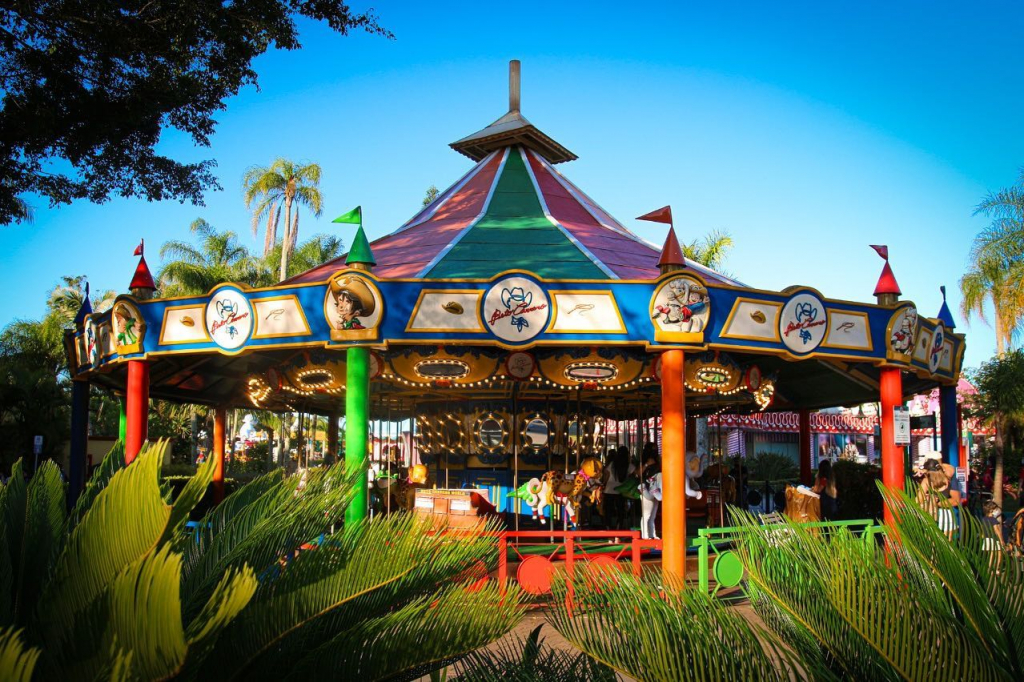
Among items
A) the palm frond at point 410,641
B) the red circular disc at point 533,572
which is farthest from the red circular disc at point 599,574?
the red circular disc at point 533,572

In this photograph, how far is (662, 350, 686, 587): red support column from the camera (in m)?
10.8

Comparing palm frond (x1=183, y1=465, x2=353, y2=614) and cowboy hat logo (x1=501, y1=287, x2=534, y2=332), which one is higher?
cowboy hat logo (x1=501, y1=287, x2=534, y2=332)

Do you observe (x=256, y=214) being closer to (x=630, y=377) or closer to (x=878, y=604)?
(x=630, y=377)

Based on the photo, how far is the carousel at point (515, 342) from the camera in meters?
11.1

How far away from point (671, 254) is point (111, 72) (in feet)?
28.3

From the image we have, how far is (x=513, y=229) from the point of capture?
14.1 meters


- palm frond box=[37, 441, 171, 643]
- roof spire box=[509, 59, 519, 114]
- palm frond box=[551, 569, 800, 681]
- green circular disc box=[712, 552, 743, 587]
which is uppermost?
roof spire box=[509, 59, 519, 114]

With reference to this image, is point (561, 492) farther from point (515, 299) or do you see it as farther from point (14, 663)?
point (14, 663)

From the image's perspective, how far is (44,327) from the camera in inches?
1452

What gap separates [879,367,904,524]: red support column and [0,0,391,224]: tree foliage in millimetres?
9299

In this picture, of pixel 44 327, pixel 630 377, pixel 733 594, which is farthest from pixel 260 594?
pixel 44 327

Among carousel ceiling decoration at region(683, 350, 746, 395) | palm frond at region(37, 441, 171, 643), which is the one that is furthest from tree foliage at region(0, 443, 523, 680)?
carousel ceiling decoration at region(683, 350, 746, 395)

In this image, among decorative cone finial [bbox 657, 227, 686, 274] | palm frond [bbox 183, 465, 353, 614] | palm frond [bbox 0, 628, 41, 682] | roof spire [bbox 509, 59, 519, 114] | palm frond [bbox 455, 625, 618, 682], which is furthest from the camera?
roof spire [bbox 509, 59, 519, 114]

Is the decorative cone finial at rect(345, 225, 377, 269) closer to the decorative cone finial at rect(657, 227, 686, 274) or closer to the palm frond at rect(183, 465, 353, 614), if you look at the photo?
the decorative cone finial at rect(657, 227, 686, 274)
